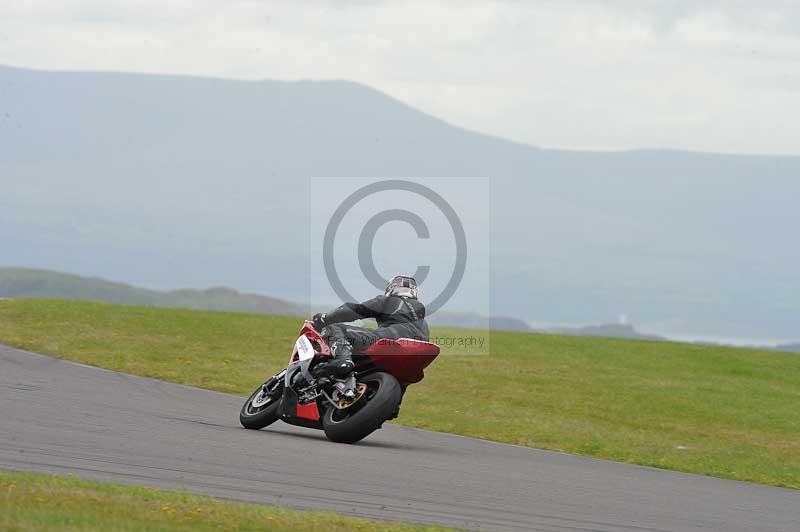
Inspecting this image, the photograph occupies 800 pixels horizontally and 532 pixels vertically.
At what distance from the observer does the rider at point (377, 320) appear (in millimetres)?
15258

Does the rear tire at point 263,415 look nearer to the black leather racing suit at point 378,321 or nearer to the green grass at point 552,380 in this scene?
the black leather racing suit at point 378,321

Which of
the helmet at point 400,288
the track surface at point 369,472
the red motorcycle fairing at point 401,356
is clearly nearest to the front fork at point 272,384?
the track surface at point 369,472

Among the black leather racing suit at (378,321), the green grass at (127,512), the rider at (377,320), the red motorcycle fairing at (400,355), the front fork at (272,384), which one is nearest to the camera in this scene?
the green grass at (127,512)

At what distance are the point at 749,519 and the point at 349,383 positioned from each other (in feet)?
16.1

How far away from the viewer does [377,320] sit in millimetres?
15750

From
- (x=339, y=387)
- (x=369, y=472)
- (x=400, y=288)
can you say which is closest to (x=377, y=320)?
(x=400, y=288)

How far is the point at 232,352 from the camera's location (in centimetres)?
2877

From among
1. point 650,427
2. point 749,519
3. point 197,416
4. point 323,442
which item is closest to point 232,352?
point 650,427

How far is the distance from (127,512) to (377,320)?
6.87m

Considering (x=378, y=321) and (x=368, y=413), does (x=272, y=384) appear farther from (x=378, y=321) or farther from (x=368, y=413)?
(x=368, y=413)

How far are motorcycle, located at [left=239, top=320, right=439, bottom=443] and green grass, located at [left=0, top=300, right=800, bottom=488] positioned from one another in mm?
4169

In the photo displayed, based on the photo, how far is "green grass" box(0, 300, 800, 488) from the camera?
19969mm

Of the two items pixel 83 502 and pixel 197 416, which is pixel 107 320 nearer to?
pixel 197 416

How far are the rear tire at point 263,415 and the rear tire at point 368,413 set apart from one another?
0.73 m
